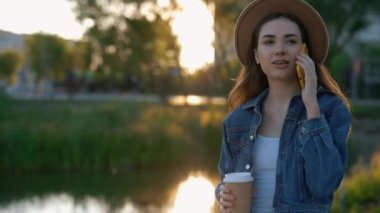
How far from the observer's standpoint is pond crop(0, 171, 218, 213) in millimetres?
8727

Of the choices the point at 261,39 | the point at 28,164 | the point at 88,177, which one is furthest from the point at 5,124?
the point at 261,39

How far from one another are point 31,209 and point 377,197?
4153 millimetres

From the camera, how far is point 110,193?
385 inches

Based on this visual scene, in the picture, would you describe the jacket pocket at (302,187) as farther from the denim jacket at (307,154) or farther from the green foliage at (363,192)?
the green foliage at (363,192)

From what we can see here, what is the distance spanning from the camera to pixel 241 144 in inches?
77.8

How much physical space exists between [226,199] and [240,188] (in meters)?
0.07

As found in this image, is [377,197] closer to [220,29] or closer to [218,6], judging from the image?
[218,6]

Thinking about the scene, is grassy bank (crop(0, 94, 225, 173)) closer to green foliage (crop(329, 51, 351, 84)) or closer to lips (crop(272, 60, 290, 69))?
lips (crop(272, 60, 290, 69))

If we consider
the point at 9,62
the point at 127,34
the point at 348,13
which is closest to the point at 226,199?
the point at 348,13

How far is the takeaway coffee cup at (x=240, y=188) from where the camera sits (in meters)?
1.83

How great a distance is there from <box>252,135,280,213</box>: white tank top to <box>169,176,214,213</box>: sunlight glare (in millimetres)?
6390

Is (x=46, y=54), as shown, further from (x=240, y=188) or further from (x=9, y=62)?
(x=240, y=188)

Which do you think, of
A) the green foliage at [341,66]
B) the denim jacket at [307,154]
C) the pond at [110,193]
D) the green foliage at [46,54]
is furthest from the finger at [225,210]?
the green foliage at [46,54]

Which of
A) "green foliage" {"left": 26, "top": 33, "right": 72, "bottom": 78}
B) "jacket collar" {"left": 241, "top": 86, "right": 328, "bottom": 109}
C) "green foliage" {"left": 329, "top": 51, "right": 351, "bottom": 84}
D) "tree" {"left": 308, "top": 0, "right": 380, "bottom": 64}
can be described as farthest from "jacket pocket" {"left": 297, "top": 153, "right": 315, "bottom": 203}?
"green foliage" {"left": 26, "top": 33, "right": 72, "bottom": 78}
